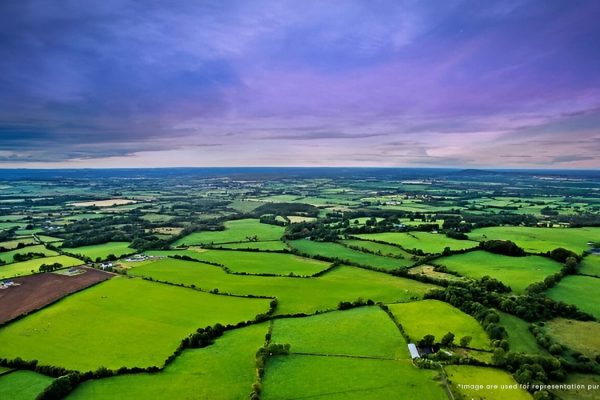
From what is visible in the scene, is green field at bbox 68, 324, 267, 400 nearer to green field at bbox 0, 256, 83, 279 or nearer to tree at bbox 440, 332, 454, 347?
tree at bbox 440, 332, 454, 347

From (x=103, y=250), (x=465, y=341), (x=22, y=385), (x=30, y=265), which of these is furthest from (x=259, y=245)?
(x=22, y=385)

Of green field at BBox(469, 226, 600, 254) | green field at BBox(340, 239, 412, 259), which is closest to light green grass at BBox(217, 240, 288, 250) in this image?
green field at BBox(340, 239, 412, 259)

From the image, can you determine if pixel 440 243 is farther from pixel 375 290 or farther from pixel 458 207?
pixel 458 207

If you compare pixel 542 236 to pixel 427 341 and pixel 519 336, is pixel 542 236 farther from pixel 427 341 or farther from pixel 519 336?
pixel 427 341

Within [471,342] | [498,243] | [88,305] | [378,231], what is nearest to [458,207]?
[378,231]

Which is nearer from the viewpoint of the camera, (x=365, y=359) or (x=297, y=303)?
(x=365, y=359)

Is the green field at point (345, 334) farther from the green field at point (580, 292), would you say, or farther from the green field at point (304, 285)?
the green field at point (580, 292)
